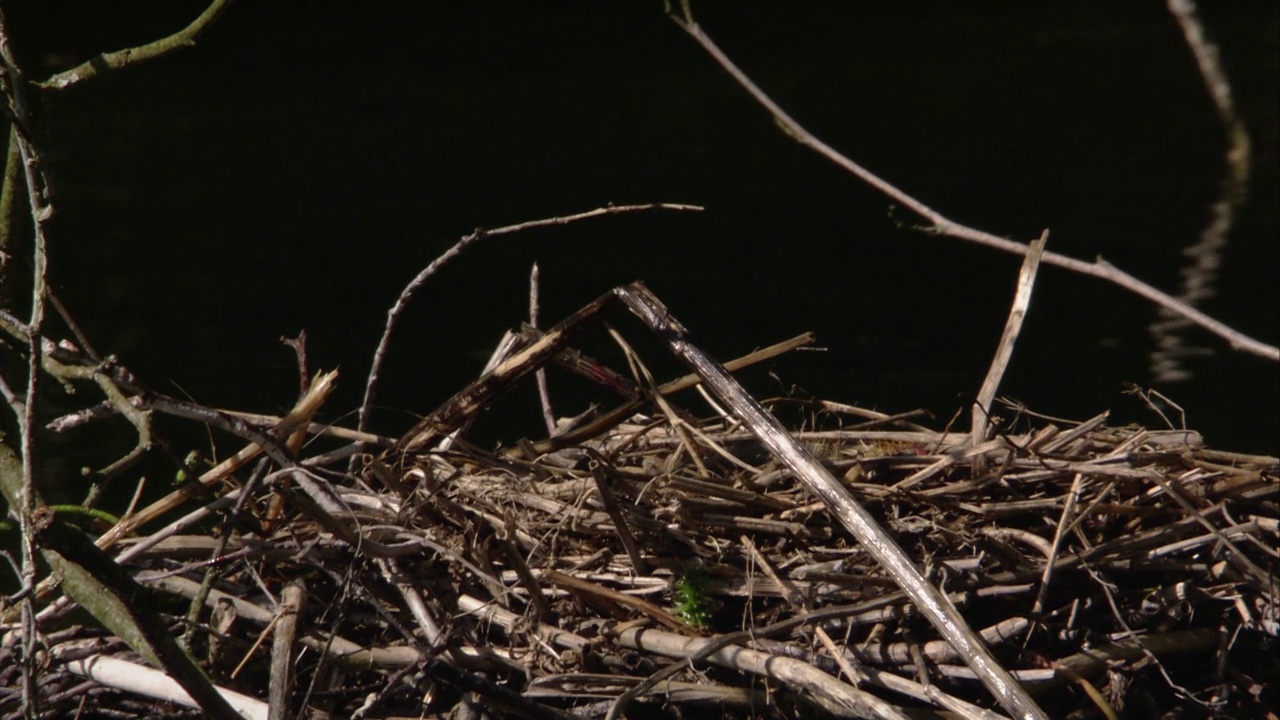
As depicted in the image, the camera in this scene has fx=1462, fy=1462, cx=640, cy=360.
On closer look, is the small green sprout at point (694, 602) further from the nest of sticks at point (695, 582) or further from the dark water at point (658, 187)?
the dark water at point (658, 187)

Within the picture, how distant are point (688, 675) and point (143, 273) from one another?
477cm

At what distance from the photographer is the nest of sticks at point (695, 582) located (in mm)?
1690

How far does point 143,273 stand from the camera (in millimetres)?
5973


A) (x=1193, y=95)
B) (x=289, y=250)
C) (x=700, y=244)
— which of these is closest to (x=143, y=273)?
(x=289, y=250)

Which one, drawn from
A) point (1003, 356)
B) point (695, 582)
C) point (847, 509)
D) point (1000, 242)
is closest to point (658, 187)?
point (1003, 356)

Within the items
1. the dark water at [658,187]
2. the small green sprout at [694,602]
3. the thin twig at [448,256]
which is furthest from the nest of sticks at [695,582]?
the dark water at [658,187]

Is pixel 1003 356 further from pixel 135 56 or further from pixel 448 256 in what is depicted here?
pixel 135 56

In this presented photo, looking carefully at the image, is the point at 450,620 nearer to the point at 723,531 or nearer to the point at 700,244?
the point at 723,531

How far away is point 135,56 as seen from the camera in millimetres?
1654

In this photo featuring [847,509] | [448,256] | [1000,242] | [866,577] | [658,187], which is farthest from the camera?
[658,187]

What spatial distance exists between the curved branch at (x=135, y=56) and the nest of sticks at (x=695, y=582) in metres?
0.44

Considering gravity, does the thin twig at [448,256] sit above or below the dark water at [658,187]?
above

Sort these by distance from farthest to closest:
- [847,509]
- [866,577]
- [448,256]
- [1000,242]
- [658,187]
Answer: [658,187], [448,256], [866,577], [847,509], [1000,242]

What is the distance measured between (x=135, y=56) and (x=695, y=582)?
2.92 ft
